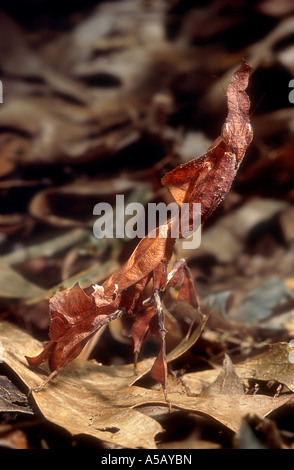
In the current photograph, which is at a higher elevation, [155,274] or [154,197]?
[154,197]

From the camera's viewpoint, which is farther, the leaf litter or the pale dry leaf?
the leaf litter

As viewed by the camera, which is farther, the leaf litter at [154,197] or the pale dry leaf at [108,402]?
the leaf litter at [154,197]

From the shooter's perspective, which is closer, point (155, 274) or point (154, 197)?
point (155, 274)

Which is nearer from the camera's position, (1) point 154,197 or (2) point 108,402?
(2) point 108,402

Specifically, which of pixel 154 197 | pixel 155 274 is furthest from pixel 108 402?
pixel 154 197

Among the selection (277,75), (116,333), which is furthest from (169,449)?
(277,75)

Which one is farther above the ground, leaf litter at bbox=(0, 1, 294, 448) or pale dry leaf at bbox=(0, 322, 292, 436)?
leaf litter at bbox=(0, 1, 294, 448)

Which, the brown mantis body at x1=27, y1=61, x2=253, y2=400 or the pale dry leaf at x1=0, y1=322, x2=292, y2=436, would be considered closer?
the pale dry leaf at x1=0, y1=322, x2=292, y2=436

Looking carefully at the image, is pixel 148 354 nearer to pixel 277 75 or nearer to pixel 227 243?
pixel 227 243

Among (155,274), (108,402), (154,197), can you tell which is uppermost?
(154,197)

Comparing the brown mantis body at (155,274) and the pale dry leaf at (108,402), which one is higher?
the brown mantis body at (155,274)

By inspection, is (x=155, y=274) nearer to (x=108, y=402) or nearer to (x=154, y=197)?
(x=108, y=402)

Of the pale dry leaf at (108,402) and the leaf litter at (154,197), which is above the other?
the leaf litter at (154,197)
